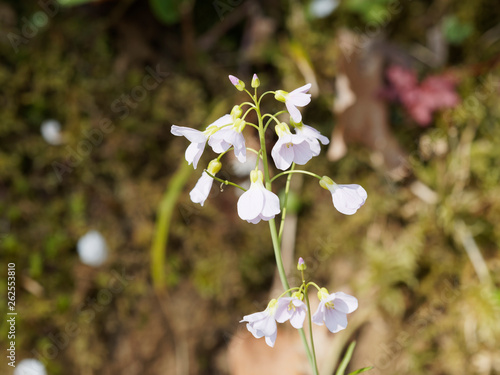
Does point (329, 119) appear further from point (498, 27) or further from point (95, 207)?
point (95, 207)

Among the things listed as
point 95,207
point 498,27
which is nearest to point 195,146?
point 95,207

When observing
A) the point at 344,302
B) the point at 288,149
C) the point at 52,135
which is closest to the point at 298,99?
the point at 288,149

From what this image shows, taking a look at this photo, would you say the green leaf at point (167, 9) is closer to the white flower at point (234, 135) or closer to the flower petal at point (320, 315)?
the white flower at point (234, 135)

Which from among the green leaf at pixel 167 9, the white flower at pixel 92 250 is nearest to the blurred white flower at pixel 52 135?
the white flower at pixel 92 250

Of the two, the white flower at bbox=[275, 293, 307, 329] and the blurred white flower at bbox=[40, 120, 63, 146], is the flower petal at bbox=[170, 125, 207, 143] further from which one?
the blurred white flower at bbox=[40, 120, 63, 146]

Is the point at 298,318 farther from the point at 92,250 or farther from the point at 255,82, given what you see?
the point at 92,250

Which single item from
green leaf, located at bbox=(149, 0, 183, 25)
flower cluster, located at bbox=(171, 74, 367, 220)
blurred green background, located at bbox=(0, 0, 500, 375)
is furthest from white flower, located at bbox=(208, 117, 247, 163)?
green leaf, located at bbox=(149, 0, 183, 25)
